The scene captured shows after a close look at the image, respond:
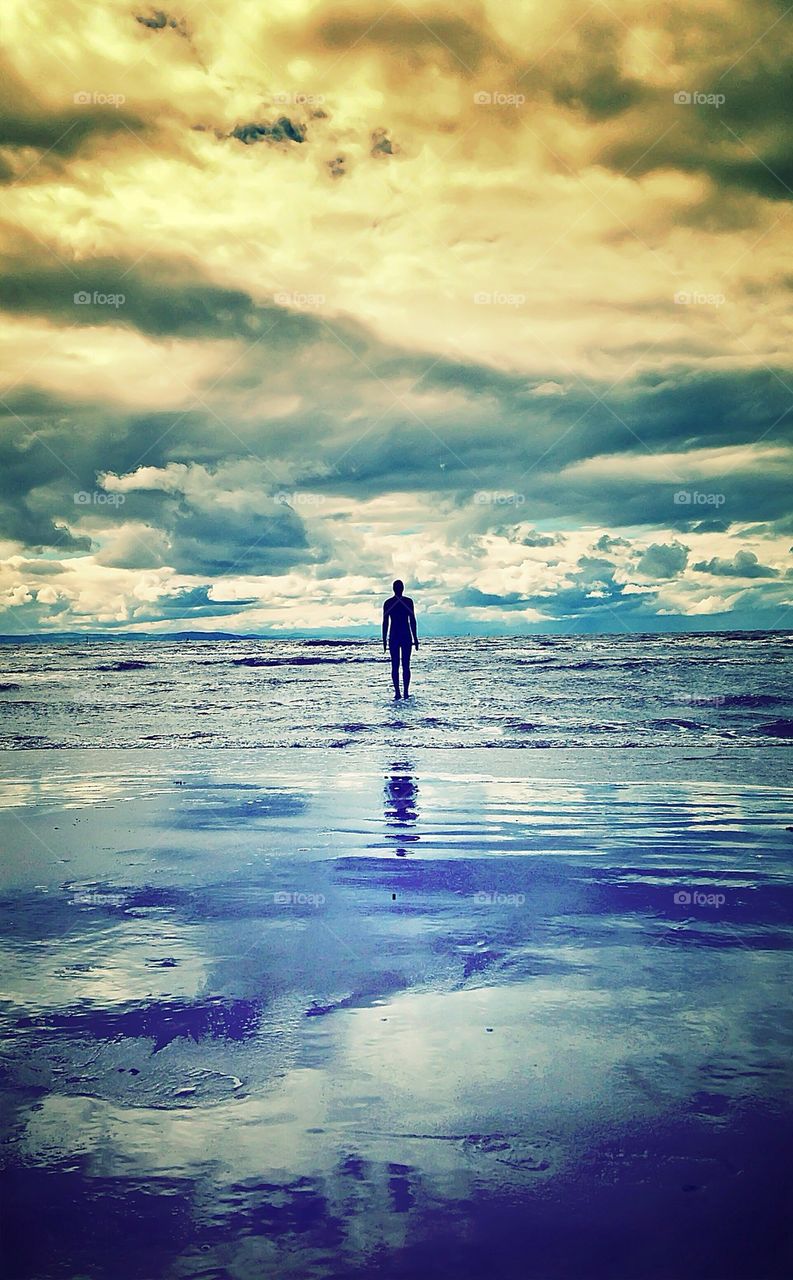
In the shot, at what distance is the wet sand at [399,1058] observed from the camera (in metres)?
2.31

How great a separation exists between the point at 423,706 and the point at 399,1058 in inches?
706

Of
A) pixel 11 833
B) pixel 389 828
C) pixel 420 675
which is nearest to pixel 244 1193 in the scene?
pixel 389 828

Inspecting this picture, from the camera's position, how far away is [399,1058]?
3.24 meters

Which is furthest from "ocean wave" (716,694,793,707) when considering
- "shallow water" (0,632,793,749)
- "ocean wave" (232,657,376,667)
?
"ocean wave" (232,657,376,667)

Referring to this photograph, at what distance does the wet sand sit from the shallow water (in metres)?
8.41

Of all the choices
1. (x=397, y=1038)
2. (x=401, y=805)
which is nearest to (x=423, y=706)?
(x=401, y=805)

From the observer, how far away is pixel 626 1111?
2.86 meters

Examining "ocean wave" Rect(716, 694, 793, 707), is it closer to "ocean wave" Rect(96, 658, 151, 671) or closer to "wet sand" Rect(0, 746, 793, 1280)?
"wet sand" Rect(0, 746, 793, 1280)

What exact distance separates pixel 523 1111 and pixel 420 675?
31.1 metres

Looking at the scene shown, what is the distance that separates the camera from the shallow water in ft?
51.0

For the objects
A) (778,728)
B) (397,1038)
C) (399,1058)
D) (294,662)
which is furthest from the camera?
(294,662)

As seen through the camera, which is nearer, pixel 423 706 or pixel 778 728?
pixel 778 728

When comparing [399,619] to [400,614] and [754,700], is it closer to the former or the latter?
[400,614]

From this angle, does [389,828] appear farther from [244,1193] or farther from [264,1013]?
[244,1193]
